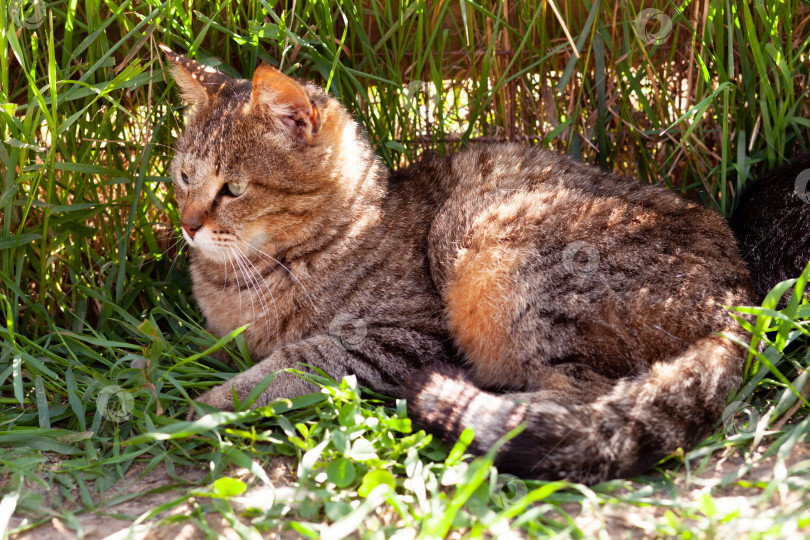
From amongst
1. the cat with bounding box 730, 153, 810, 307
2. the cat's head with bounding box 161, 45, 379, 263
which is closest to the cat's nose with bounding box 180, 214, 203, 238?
the cat's head with bounding box 161, 45, 379, 263

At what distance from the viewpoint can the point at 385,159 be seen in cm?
336

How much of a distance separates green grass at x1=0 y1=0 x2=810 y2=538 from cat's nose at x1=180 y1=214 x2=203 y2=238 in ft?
1.23

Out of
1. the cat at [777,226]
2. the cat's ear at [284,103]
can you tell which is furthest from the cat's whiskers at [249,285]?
the cat at [777,226]

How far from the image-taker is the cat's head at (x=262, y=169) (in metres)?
2.56

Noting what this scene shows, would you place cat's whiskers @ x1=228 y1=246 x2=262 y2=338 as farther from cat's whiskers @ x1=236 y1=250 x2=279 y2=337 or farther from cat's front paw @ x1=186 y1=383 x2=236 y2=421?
cat's front paw @ x1=186 y1=383 x2=236 y2=421

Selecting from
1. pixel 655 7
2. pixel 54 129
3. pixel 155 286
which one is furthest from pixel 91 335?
pixel 655 7

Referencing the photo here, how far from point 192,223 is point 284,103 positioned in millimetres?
558

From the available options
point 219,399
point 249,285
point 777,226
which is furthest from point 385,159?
point 777,226

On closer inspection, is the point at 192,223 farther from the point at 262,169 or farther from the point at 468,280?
the point at 468,280

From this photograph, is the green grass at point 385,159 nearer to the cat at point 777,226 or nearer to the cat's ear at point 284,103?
the cat at point 777,226

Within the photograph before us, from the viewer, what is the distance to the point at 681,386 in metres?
1.97

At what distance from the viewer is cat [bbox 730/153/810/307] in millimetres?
2586

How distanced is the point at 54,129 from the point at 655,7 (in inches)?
104

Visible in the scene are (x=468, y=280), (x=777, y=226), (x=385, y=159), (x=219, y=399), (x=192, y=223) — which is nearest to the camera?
(x=219, y=399)
